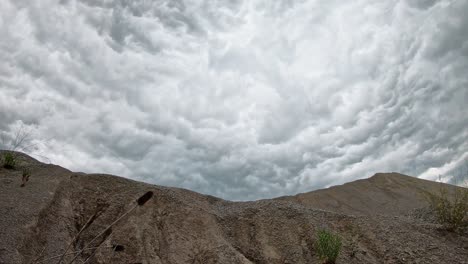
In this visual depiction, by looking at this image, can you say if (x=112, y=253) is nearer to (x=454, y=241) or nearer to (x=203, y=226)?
(x=203, y=226)

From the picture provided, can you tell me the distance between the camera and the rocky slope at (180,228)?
29.6 feet

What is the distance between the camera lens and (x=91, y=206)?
11.1 m

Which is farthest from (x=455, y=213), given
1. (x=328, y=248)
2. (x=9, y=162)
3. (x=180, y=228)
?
(x=9, y=162)

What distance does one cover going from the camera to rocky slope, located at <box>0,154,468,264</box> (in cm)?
903

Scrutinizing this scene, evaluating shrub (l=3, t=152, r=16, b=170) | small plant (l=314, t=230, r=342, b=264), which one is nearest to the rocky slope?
shrub (l=3, t=152, r=16, b=170)

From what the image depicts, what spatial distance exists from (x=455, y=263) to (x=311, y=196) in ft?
40.4

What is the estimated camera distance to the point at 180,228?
10.5 meters

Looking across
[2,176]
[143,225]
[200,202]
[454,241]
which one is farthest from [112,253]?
[454,241]

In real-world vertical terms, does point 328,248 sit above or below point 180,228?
below

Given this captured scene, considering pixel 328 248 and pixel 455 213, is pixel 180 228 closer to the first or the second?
pixel 328 248

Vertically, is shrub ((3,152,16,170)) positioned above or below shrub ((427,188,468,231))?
above

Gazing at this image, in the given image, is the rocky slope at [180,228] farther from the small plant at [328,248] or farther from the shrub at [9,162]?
the small plant at [328,248]

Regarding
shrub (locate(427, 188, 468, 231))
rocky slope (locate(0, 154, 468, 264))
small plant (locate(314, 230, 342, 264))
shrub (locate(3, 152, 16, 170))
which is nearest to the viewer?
rocky slope (locate(0, 154, 468, 264))

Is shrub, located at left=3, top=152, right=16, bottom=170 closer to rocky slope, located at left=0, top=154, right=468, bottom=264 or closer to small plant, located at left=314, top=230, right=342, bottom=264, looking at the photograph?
rocky slope, located at left=0, top=154, right=468, bottom=264
